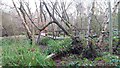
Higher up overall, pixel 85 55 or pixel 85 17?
pixel 85 17

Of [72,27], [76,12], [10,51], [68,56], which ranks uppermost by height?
[76,12]

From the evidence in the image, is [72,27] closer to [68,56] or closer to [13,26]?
[68,56]

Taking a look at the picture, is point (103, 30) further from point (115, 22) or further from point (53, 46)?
point (53, 46)

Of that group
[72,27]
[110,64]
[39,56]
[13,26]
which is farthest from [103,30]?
[13,26]

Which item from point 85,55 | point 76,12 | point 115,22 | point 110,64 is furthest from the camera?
point 76,12

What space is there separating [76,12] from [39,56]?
125 cm

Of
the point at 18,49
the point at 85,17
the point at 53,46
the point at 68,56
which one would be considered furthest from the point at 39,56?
the point at 85,17

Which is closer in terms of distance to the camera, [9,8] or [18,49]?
[18,49]

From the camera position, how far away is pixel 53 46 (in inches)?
125

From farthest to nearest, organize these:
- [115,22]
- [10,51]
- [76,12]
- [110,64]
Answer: [76,12] → [115,22] → [10,51] → [110,64]

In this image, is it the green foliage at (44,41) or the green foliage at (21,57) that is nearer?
the green foliage at (21,57)

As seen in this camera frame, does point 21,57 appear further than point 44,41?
No

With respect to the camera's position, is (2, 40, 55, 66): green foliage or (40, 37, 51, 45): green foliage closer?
(2, 40, 55, 66): green foliage

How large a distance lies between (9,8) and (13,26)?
0.32m
